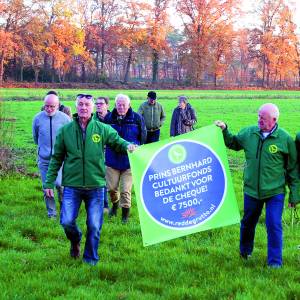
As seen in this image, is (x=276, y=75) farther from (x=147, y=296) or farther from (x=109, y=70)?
(x=147, y=296)

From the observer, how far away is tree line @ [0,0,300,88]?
216 ft

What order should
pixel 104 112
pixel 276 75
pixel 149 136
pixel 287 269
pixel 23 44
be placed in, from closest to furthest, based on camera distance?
pixel 287 269
pixel 104 112
pixel 149 136
pixel 23 44
pixel 276 75

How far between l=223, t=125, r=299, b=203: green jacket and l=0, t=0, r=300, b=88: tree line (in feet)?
187

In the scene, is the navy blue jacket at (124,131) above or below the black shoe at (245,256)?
A: above

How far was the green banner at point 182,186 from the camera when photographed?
6395 mm

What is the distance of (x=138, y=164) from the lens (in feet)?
21.1

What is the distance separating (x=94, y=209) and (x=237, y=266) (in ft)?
6.17

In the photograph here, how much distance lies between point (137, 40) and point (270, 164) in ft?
226

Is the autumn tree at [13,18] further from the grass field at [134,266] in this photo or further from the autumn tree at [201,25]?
the grass field at [134,266]

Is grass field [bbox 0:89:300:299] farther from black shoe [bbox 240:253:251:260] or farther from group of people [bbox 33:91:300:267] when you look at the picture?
group of people [bbox 33:91:300:267]

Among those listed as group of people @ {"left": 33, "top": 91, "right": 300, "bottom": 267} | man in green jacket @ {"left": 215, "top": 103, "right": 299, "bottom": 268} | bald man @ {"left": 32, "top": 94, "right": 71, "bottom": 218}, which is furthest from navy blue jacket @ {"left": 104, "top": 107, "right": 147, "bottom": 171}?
man in green jacket @ {"left": 215, "top": 103, "right": 299, "bottom": 268}

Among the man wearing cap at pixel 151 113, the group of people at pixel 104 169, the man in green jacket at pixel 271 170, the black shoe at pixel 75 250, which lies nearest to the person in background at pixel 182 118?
the man wearing cap at pixel 151 113

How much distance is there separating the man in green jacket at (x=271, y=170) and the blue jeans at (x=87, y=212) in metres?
1.85

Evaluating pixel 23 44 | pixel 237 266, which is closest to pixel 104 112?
pixel 237 266
